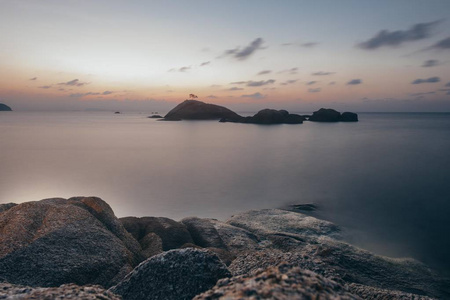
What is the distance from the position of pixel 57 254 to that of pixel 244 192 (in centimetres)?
1481

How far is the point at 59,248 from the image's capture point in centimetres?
560

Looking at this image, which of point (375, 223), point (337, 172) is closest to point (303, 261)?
point (375, 223)

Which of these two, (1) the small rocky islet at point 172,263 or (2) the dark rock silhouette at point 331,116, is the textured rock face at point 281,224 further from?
(2) the dark rock silhouette at point 331,116

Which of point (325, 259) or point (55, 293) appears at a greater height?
point (55, 293)

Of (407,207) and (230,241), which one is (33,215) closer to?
(230,241)

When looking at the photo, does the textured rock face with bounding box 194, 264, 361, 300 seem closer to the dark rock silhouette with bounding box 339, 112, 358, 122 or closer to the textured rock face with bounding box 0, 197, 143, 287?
the textured rock face with bounding box 0, 197, 143, 287

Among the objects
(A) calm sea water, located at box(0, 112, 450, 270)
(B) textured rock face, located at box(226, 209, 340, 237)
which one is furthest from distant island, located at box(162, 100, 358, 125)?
(B) textured rock face, located at box(226, 209, 340, 237)

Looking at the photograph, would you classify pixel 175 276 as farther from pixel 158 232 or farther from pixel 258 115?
pixel 258 115

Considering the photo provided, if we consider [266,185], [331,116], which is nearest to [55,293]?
[266,185]

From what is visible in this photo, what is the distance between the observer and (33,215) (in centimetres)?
639

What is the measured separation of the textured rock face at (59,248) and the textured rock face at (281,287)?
151 inches

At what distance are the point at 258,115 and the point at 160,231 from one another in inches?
3875

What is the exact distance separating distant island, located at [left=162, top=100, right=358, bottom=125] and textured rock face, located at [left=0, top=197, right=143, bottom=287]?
96915 millimetres

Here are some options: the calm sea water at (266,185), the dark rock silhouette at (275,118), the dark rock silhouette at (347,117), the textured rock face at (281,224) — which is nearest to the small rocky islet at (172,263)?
the textured rock face at (281,224)
